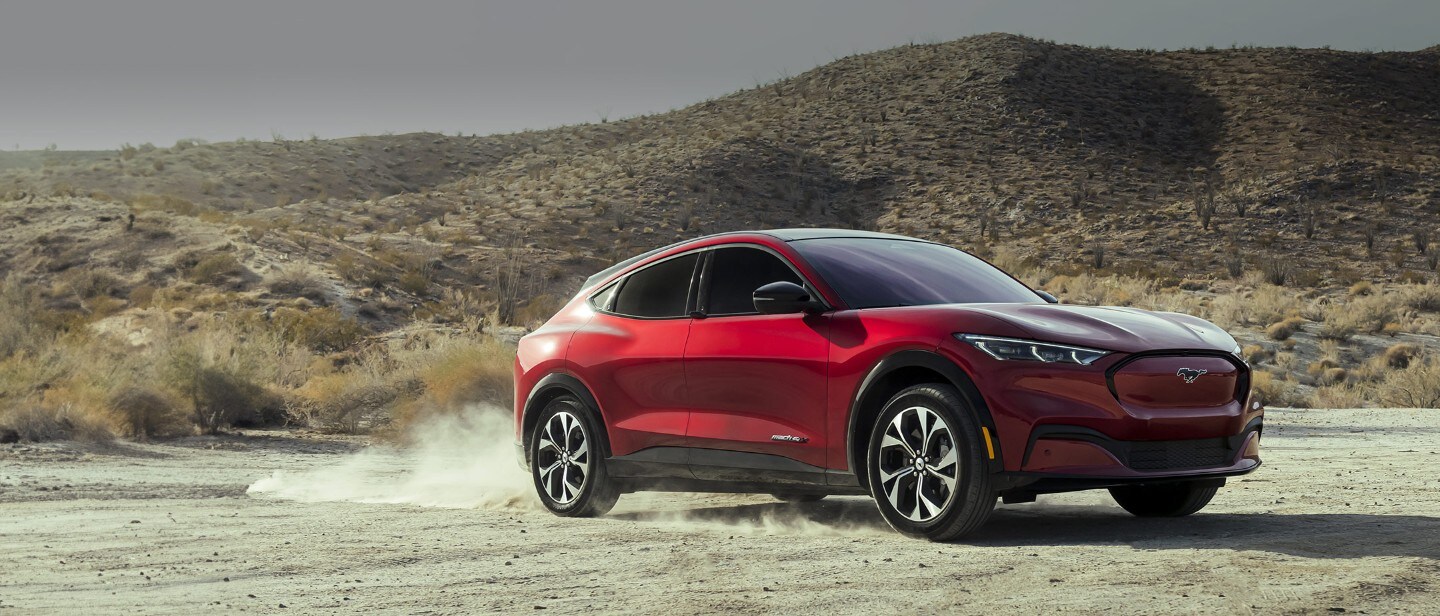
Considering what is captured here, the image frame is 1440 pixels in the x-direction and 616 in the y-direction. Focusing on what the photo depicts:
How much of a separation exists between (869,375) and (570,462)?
2607mm

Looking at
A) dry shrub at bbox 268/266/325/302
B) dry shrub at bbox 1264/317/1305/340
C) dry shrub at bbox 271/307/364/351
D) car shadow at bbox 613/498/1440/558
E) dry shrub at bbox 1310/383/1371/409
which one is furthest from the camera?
dry shrub at bbox 268/266/325/302

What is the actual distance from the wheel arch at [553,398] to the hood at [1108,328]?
2643 mm

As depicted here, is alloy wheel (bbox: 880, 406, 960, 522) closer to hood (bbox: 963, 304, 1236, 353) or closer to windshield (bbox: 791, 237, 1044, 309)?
hood (bbox: 963, 304, 1236, 353)

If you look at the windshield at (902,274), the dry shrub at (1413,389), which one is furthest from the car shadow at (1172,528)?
the dry shrub at (1413,389)

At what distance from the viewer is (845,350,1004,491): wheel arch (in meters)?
6.85

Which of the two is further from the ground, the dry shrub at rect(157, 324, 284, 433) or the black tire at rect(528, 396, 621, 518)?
the black tire at rect(528, 396, 621, 518)

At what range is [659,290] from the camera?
874 centimetres

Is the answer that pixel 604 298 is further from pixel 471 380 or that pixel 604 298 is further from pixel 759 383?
pixel 471 380

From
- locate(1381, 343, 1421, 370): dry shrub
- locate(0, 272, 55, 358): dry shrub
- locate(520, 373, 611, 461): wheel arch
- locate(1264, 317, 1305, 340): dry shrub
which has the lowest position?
locate(1381, 343, 1421, 370): dry shrub

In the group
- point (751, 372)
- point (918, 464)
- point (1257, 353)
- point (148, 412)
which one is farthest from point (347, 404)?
point (1257, 353)

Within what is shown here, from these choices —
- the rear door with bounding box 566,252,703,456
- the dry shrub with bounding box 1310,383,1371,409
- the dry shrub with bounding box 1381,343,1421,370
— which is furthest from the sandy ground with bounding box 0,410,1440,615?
the dry shrub with bounding box 1381,343,1421,370

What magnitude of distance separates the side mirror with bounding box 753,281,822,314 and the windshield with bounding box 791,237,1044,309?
224 mm

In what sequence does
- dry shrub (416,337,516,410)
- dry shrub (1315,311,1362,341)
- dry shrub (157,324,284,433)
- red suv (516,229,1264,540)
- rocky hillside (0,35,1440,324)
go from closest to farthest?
red suv (516,229,1264,540)
dry shrub (416,337,516,410)
dry shrub (157,324,284,433)
dry shrub (1315,311,1362,341)
rocky hillside (0,35,1440,324)

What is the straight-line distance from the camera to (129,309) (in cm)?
3334
